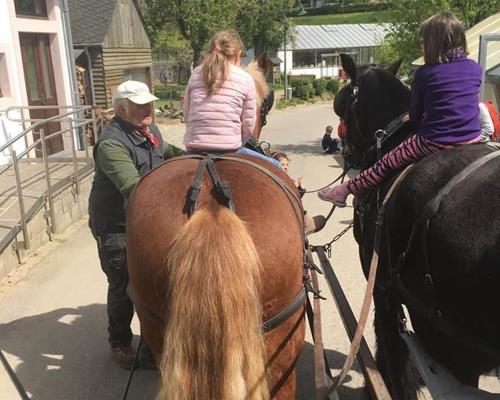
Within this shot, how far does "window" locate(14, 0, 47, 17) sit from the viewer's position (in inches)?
449

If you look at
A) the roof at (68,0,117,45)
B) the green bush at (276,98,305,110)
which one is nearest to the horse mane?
the roof at (68,0,117,45)

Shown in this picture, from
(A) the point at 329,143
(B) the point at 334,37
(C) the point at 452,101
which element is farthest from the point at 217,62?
(B) the point at 334,37

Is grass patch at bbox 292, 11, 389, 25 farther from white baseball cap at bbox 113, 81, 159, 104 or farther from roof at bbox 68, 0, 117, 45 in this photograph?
white baseball cap at bbox 113, 81, 159, 104

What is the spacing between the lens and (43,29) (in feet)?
40.0

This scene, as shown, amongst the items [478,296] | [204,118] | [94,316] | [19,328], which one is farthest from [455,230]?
[19,328]

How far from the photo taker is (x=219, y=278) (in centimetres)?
200

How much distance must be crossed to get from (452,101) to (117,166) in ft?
6.81

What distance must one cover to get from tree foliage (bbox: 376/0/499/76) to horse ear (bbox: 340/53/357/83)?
9.49m

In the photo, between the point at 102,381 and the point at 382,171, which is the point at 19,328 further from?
the point at 382,171

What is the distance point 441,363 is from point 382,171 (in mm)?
1155

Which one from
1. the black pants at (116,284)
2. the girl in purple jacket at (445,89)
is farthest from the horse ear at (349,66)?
the black pants at (116,284)

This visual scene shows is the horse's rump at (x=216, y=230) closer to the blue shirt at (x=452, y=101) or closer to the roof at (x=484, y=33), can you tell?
the blue shirt at (x=452, y=101)

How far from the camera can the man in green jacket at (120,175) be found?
330 cm

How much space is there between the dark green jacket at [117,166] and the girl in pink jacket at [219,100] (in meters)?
0.54
